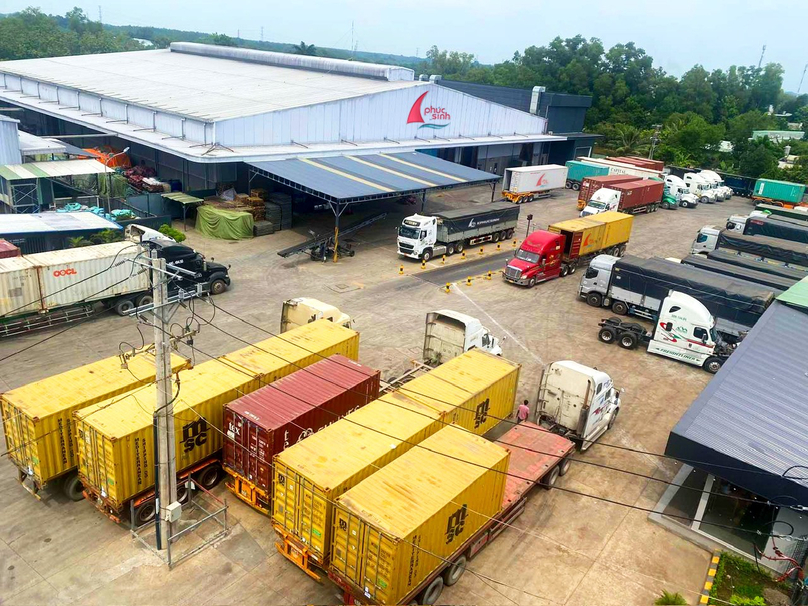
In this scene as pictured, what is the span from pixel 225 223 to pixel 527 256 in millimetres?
19805

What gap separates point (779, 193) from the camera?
228 ft

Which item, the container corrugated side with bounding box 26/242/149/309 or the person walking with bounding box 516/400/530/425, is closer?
the person walking with bounding box 516/400/530/425

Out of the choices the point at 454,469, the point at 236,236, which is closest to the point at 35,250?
the point at 236,236

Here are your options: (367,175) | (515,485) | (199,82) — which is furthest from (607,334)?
(199,82)

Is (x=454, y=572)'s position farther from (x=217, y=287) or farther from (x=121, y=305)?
(x=217, y=287)

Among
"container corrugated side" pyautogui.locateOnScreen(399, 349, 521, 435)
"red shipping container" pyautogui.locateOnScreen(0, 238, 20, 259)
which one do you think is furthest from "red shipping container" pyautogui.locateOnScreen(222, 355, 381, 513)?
"red shipping container" pyautogui.locateOnScreen(0, 238, 20, 259)

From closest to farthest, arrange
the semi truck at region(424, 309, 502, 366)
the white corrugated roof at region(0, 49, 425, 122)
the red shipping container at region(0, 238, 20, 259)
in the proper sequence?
the semi truck at region(424, 309, 502, 366) → the red shipping container at region(0, 238, 20, 259) → the white corrugated roof at region(0, 49, 425, 122)

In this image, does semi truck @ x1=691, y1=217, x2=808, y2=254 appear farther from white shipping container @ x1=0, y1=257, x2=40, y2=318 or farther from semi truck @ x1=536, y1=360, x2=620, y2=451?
white shipping container @ x1=0, y1=257, x2=40, y2=318

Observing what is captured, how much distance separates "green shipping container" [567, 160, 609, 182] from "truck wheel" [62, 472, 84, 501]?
199 ft

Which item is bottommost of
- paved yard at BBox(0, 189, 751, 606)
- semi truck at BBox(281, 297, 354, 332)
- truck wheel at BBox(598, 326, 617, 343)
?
paved yard at BBox(0, 189, 751, 606)

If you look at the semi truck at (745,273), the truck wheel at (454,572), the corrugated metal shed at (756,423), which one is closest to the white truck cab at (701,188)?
the semi truck at (745,273)

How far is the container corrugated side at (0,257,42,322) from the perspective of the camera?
25.3m

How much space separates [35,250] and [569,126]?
6393 cm

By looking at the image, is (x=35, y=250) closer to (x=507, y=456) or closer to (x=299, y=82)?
(x=507, y=456)
